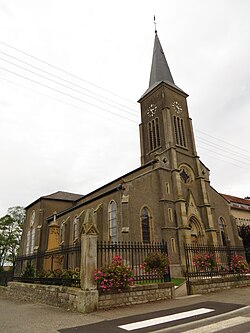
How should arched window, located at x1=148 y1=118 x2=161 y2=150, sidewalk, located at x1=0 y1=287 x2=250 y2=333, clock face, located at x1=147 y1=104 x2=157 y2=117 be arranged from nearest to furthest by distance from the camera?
sidewalk, located at x1=0 y1=287 x2=250 y2=333 < arched window, located at x1=148 y1=118 x2=161 y2=150 < clock face, located at x1=147 y1=104 x2=157 y2=117

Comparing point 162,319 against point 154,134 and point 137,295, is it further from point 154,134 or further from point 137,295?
point 154,134

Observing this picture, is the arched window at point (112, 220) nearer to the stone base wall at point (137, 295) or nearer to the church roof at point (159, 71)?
the stone base wall at point (137, 295)

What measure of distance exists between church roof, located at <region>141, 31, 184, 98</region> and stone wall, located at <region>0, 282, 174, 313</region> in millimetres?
24519

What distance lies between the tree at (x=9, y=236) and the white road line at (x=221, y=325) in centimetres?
4475

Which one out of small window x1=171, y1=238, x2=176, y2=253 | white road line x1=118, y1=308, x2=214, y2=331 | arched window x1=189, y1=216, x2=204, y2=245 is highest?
arched window x1=189, y1=216, x2=204, y2=245

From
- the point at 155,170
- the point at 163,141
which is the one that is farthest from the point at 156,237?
the point at 163,141

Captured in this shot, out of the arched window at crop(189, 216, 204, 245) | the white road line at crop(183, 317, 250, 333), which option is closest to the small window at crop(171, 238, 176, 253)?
the arched window at crop(189, 216, 204, 245)

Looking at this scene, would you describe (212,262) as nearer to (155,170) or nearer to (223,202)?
(155,170)

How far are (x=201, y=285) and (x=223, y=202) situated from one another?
59.7ft

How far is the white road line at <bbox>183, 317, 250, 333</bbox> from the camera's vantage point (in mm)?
5512

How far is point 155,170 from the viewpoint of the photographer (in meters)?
23.4

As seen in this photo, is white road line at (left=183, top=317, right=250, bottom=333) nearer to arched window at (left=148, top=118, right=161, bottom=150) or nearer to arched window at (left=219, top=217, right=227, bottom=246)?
arched window at (left=219, top=217, right=227, bottom=246)

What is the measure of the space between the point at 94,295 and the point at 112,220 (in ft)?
44.5

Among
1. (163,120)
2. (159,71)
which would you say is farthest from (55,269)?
(159,71)
